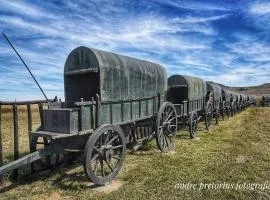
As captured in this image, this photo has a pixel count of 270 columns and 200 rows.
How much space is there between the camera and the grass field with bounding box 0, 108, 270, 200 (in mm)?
6867

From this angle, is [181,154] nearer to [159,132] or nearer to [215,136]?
[159,132]

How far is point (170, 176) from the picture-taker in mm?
8133

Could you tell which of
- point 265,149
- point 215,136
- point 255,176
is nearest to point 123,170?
point 255,176

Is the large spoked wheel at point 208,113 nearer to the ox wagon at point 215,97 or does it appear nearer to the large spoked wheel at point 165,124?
the ox wagon at point 215,97

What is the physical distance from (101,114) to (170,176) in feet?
8.47

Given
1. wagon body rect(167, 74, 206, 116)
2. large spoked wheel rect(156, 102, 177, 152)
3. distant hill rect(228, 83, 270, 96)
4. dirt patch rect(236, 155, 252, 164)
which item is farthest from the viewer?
distant hill rect(228, 83, 270, 96)

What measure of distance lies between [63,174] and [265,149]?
25.2 ft

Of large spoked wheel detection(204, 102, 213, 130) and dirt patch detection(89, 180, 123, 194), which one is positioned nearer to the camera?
dirt patch detection(89, 180, 123, 194)

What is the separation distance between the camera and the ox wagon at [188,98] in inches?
554

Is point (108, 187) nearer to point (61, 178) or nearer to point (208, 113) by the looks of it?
point (61, 178)

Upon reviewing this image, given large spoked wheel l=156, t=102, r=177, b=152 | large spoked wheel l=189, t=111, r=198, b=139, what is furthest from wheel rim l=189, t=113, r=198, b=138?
large spoked wheel l=156, t=102, r=177, b=152

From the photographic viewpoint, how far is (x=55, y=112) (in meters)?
7.40

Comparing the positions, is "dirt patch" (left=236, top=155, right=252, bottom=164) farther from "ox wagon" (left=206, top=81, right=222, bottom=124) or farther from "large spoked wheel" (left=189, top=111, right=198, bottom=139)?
"ox wagon" (left=206, top=81, right=222, bottom=124)

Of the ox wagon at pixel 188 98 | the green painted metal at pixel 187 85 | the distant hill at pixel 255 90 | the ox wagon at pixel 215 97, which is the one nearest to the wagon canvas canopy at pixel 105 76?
the ox wagon at pixel 188 98
